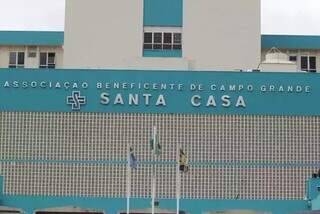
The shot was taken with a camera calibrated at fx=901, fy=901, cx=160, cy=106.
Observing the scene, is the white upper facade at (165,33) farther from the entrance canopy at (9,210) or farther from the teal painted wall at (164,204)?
the entrance canopy at (9,210)

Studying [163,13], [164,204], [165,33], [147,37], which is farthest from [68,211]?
[163,13]

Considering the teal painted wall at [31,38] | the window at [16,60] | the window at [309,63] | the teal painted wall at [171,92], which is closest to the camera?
the teal painted wall at [171,92]

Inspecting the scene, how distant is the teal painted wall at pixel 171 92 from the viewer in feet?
165

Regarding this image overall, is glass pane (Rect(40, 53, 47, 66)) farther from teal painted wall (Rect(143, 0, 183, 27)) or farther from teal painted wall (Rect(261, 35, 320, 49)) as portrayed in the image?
teal painted wall (Rect(261, 35, 320, 49))

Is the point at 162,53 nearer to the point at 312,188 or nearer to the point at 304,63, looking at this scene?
the point at 304,63

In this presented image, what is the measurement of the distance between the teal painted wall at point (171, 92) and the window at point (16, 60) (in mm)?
11902

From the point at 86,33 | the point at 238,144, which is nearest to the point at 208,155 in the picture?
the point at 238,144

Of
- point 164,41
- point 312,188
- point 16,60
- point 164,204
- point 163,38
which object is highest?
point 163,38

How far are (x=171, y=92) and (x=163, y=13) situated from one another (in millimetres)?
7701

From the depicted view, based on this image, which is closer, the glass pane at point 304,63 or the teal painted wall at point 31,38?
the glass pane at point 304,63

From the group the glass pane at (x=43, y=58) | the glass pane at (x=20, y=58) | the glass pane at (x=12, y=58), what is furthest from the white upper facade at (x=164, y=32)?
the glass pane at (x=12, y=58)

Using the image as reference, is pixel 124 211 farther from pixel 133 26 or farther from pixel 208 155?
pixel 133 26

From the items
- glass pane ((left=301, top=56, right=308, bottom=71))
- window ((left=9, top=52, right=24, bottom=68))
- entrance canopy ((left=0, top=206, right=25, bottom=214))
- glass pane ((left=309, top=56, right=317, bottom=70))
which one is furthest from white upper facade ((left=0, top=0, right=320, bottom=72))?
entrance canopy ((left=0, top=206, right=25, bottom=214))

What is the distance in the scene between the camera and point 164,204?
162 ft
